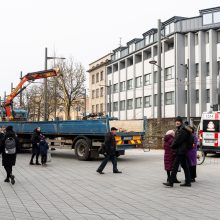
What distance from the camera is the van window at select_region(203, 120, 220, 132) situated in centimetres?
2038

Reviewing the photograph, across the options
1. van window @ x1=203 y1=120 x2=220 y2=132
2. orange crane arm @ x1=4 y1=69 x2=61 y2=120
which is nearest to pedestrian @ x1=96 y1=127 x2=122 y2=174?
van window @ x1=203 y1=120 x2=220 y2=132

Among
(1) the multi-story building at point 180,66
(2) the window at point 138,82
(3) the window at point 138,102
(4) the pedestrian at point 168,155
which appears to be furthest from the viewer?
(2) the window at point 138,82

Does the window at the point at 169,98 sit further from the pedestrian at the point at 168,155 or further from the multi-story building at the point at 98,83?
the pedestrian at the point at 168,155

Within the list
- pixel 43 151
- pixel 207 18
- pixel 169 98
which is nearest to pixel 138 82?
pixel 169 98

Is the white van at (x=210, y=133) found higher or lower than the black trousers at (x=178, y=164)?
higher

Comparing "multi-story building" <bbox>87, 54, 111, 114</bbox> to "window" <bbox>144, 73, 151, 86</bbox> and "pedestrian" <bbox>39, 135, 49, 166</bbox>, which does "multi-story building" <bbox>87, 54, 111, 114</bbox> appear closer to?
"window" <bbox>144, 73, 151, 86</bbox>

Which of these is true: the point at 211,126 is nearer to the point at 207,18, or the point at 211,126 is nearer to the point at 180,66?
the point at 207,18

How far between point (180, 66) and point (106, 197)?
40716 mm

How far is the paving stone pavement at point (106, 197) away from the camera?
22.5 ft

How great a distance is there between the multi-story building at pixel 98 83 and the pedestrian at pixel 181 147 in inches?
2370

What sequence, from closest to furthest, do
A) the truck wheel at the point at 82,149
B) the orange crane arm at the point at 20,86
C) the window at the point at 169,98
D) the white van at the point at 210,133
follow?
the truck wheel at the point at 82,149 < the white van at the point at 210,133 < the orange crane arm at the point at 20,86 < the window at the point at 169,98

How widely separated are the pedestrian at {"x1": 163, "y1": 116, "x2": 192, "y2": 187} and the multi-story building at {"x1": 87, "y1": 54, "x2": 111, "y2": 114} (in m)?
60.2

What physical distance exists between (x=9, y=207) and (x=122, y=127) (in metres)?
11.6

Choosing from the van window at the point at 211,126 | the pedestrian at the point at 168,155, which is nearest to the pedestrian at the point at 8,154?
the pedestrian at the point at 168,155
